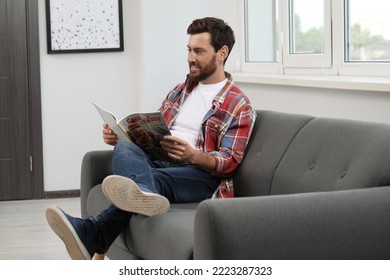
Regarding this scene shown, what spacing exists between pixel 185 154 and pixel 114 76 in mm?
3039

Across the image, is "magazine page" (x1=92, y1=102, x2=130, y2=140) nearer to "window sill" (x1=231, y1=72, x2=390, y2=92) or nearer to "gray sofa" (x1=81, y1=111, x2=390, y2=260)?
"gray sofa" (x1=81, y1=111, x2=390, y2=260)

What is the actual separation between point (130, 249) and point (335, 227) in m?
1.09

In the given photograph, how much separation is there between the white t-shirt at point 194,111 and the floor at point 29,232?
107 centimetres

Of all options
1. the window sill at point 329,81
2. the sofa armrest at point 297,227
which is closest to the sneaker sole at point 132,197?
the sofa armrest at point 297,227

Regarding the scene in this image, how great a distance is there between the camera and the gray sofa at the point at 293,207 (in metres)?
2.17

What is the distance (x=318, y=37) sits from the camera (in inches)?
176

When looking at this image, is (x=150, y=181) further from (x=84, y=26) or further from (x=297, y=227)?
(x=84, y=26)

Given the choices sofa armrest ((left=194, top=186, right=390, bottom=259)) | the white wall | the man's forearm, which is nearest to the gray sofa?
sofa armrest ((left=194, top=186, right=390, bottom=259))

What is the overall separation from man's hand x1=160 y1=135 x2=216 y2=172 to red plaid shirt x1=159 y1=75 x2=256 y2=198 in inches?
1.6

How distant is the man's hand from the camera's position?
318 centimetres

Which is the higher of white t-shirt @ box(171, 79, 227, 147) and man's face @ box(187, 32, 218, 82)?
man's face @ box(187, 32, 218, 82)

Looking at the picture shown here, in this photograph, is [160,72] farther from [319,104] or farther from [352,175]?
[352,175]

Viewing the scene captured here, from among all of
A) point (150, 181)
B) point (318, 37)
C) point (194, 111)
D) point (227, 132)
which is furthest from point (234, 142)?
point (318, 37)
